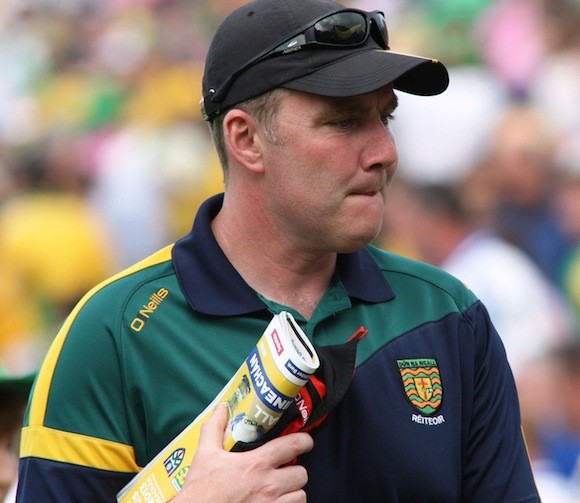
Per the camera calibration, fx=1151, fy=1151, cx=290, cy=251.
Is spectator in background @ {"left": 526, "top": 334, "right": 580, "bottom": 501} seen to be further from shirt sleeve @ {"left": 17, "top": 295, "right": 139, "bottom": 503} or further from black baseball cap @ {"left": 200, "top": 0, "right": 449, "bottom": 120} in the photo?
shirt sleeve @ {"left": 17, "top": 295, "right": 139, "bottom": 503}

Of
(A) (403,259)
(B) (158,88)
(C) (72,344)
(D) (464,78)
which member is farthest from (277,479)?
(B) (158,88)

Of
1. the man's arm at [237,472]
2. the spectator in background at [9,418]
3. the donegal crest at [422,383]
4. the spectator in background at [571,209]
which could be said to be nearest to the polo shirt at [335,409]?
the donegal crest at [422,383]

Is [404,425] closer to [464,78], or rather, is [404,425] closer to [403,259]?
[403,259]

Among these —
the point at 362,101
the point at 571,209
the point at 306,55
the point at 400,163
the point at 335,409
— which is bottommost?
the point at 335,409

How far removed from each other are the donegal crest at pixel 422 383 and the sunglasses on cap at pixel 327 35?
25.7 inches

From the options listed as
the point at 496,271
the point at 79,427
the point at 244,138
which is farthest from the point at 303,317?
the point at 496,271

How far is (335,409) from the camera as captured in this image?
7.37 feet

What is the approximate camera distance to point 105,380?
2.20 meters

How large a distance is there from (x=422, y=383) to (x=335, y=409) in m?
0.19

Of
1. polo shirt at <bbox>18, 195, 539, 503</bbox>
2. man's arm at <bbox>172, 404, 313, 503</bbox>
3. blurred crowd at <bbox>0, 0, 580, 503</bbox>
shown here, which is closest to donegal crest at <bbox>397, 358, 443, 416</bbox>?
polo shirt at <bbox>18, 195, 539, 503</bbox>

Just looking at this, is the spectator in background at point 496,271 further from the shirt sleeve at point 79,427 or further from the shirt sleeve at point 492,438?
the shirt sleeve at point 79,427

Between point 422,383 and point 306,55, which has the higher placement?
point 306,55

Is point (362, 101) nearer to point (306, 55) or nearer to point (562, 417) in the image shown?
point (306, 55)

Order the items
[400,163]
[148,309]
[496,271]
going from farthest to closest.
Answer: [400,163], [496,271], [148,309]
